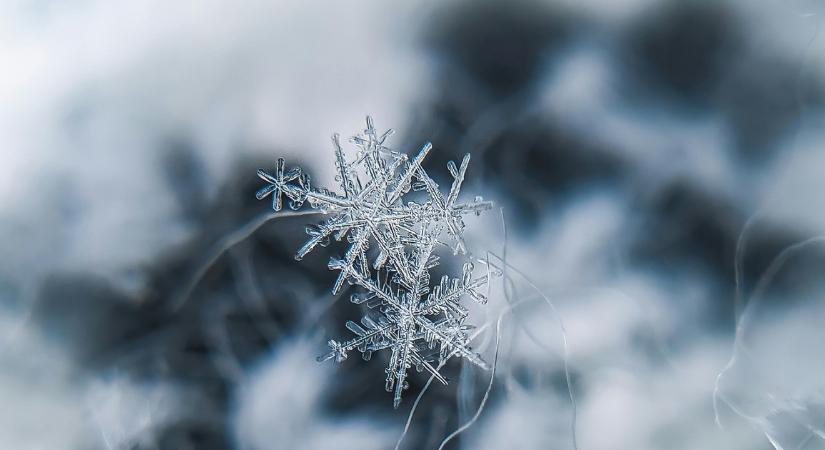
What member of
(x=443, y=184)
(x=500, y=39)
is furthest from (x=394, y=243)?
(x=500, y=39)

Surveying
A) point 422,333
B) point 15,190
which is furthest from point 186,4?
point 422,333

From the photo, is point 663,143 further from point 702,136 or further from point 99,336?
point 99,336

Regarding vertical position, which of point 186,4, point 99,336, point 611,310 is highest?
point 186,4

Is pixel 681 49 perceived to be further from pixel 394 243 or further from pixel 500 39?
pixel 394 243

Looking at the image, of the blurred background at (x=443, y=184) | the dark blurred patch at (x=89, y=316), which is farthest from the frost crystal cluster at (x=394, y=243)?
the dark blurred patch at (x=89, y=316)

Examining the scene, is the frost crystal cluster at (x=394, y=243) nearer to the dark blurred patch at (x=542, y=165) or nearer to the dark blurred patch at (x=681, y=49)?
the dark blurred patch at (x=542, y=165)

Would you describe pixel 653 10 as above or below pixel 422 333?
above

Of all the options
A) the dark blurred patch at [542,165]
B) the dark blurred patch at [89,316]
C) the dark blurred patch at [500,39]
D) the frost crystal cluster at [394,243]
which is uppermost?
the dark blurred patch at [500,39]
